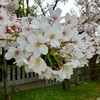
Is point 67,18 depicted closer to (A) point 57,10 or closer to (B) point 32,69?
(A) point 57,10

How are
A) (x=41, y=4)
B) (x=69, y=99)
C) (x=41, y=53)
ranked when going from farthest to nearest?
(x=41, y=4) → (x=69, y=99) → (x=41, y=53)

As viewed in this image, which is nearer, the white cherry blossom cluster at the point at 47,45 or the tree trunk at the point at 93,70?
the white cherry blossom cluster at the point at 47,45

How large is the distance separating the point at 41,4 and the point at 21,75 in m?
3.19

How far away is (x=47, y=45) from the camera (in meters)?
0.69

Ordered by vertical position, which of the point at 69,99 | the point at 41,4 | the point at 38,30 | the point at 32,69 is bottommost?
the point at 69,99

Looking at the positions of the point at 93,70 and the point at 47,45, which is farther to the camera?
the point at 93,70

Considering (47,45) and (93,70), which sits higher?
(93,70)

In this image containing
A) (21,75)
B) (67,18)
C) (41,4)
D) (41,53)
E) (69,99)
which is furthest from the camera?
(41,4)

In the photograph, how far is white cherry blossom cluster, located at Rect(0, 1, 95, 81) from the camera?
679 mm

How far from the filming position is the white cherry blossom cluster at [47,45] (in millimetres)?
679

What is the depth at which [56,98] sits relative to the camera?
479 centimetres

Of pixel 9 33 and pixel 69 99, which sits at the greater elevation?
pixel 9 33

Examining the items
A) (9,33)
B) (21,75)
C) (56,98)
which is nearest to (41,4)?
(21,75)

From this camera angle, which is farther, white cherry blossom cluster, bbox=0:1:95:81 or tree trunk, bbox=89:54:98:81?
tree trunk, bbox=89:54:98:81
